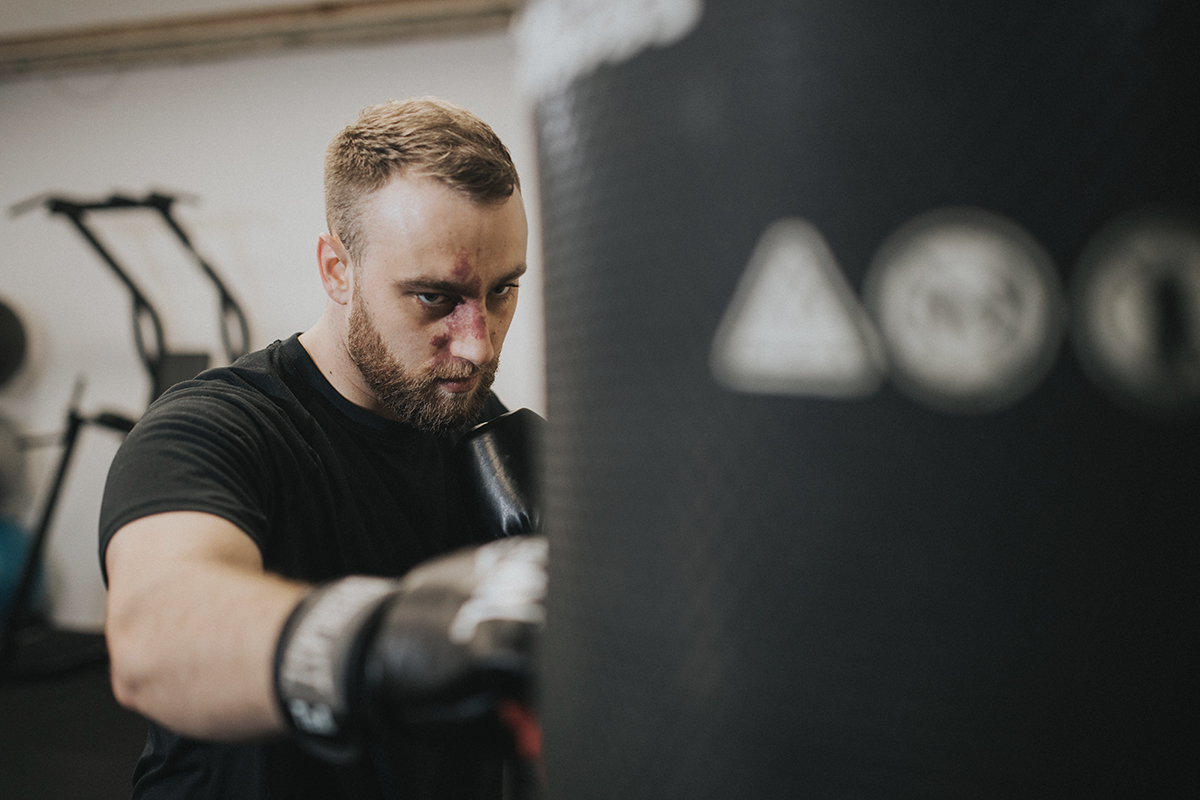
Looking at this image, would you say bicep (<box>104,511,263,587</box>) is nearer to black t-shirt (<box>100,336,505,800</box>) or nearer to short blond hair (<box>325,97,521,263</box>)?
black t-shirt (<box>100,336,505,800</box>)

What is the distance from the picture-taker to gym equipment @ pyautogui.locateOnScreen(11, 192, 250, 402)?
2834 mm

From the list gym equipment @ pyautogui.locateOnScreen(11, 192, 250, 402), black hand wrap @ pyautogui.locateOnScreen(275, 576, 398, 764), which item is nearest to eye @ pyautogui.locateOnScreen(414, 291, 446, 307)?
black hand wrap @ pyautogui.locateOnScreen(275, 576, 398, 764)

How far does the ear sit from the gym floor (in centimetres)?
190

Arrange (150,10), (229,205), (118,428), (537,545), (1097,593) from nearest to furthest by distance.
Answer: (1097,593), (537,545), (118,428), (150,10), (229,205)

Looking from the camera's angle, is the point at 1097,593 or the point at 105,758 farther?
the point at 105,758

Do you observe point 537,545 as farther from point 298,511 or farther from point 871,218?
point 298,511

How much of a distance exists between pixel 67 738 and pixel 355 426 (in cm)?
223

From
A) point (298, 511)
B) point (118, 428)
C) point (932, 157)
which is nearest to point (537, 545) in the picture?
point (932, 157)

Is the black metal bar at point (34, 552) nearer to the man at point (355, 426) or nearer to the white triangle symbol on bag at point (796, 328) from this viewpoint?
the man at point (355, 426)

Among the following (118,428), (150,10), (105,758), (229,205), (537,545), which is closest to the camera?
(537,545)

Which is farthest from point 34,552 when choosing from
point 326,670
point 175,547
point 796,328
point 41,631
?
point 796,328

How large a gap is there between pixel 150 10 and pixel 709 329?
142 inches

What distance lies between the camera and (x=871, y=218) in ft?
0.85

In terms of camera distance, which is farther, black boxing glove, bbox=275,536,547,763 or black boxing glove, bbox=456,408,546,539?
black boxing glove, bbox=456,408,546,539
